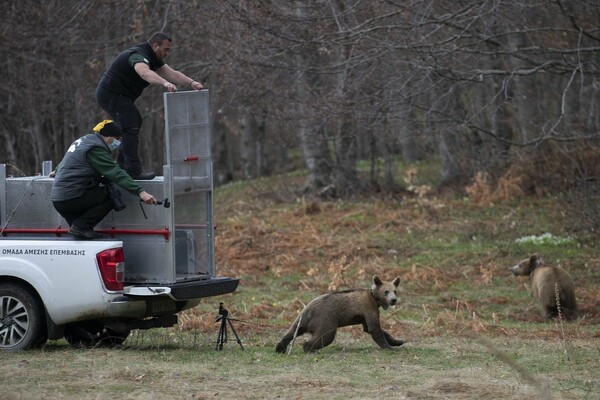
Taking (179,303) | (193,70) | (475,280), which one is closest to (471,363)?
(179,303)

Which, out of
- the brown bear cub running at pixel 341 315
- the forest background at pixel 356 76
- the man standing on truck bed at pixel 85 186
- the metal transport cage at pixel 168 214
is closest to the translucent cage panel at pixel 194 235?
the metal transport cage at pixel 168 214

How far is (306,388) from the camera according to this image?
29.1ft

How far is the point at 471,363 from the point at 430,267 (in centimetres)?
809

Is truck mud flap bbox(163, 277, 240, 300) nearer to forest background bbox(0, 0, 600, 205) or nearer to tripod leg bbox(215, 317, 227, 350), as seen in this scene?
tripod leg bbox(215, 317, 227, 350)

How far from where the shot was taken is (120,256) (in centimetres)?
1062

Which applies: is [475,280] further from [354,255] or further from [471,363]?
[471,363]

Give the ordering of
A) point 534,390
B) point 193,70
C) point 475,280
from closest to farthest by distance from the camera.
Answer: point 534,390, point 475,280, point 193,70

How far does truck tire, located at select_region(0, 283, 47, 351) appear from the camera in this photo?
10.9 meters

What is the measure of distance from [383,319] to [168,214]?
14.8 ft

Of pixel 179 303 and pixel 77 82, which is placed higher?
pixel 77 82

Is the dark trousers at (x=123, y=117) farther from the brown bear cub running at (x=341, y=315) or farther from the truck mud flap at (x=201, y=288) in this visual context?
the brown bear cub running at (x=341, y=315)

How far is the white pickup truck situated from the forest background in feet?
4.34

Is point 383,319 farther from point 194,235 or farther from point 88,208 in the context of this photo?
point 88,208

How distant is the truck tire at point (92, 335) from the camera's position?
11.5 m
